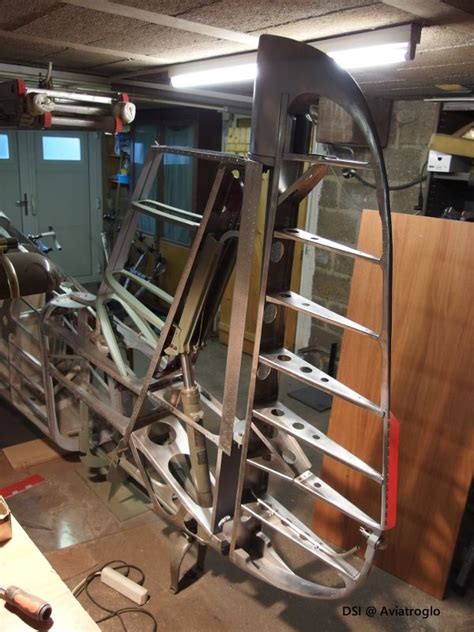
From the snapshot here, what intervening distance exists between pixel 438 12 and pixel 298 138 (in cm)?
49

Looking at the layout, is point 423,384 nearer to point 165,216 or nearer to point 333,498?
point 333,498

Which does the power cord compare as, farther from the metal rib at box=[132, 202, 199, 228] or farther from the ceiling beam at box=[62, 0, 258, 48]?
the ceiling beam at box=[62, 0, 258, 48]

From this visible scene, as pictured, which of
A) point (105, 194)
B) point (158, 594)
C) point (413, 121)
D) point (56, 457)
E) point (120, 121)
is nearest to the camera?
point (120, 121)

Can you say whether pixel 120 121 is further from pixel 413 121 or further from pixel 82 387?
pixel 413 121

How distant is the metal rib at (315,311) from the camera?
1336 mm

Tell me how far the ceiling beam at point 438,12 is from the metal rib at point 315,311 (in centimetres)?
80

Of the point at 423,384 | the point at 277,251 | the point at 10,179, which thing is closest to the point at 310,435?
the point at 277,251

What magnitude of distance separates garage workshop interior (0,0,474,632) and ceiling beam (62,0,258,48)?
0.02 meters

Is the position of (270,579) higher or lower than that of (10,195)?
lower

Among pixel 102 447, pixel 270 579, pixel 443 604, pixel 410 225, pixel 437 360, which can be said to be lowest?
pixel 443 604

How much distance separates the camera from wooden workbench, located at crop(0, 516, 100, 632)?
3.79 feet

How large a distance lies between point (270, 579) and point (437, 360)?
1080 millimetres

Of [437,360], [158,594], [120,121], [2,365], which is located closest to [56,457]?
[2,365]

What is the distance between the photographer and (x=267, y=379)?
1669mm
